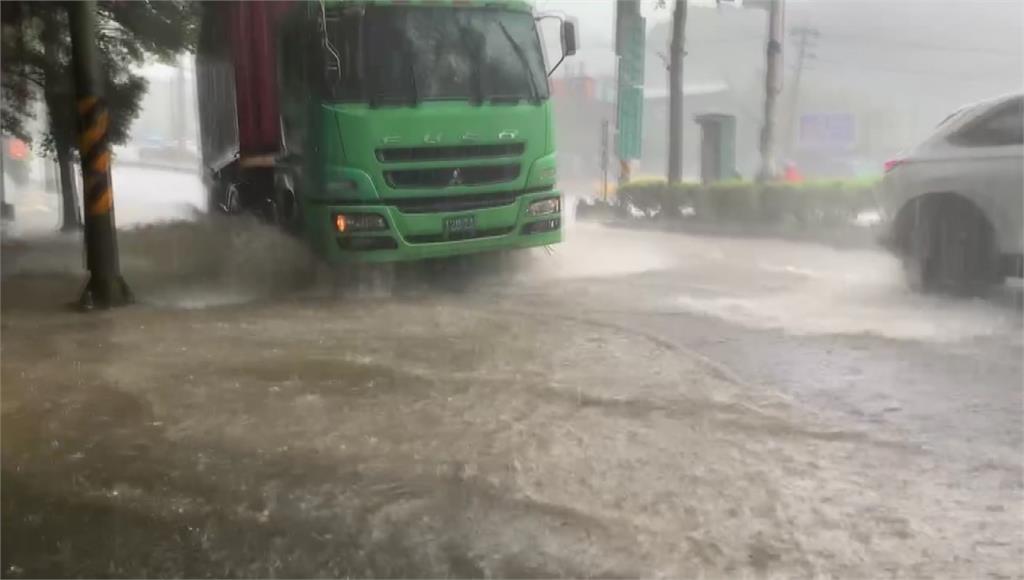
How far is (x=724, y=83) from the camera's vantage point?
3.27 m

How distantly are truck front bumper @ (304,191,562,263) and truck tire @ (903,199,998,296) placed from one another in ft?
5.13

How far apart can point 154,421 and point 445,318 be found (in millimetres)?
1432

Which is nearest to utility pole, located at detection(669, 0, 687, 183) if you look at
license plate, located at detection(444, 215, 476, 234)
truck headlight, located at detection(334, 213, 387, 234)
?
license plate, located at detection(444, 215, 476, 234)

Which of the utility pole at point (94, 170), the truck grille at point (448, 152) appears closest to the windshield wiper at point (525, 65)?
the truck grille at point (448, 152)

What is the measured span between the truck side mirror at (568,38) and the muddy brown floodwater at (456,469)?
1251mm

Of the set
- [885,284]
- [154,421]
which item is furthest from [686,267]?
[154,421]

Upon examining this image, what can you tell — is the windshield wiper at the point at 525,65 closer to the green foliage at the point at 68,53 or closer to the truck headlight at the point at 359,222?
the truck headlight at the point at 359,222

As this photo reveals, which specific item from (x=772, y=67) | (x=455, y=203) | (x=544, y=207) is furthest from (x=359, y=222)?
(x=772, y=67)

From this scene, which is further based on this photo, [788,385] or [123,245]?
[123,245]

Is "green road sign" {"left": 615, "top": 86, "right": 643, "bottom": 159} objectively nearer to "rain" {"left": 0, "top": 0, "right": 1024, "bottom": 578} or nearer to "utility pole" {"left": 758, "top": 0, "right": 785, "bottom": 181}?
"rain" {"left": 0, "top": 0, "right": 1024, "bottom": 578}

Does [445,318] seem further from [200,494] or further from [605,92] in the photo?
[200,494]

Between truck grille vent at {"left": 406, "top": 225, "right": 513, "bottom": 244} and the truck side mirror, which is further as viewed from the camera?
truck grille vent at {"left": 406, "top": 225, "right": 513, "bottom": 244}

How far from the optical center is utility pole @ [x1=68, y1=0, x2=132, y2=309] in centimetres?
400

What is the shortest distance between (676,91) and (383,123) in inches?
52.3
